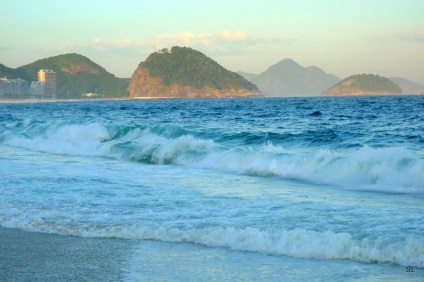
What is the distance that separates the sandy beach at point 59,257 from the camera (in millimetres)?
5922

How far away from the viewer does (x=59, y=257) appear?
668 cm

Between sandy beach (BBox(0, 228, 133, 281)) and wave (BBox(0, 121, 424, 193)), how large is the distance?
664cm

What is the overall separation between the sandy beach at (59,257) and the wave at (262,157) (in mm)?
6638

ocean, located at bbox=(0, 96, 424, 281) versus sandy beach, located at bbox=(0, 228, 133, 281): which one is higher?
ocean, located at bbox=(0, 96, 424, 281)

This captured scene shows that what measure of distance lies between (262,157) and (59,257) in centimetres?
975

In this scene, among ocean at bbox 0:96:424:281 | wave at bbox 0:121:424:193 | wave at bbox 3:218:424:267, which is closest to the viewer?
ocean at bbox 0:96:424:281

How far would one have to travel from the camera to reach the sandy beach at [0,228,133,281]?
19.4 ft

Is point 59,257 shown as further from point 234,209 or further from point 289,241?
point 234,209

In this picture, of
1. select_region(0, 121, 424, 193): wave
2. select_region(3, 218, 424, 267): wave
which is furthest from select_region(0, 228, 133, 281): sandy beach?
select_region(0, 121, 424, 193): wave

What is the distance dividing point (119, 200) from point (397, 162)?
657 cm

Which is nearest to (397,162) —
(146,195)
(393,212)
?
(393,212)

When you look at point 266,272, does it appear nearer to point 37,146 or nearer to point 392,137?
point 392,137

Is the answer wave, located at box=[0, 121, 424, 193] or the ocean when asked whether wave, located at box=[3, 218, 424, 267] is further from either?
wave, located at box=[0, 121, 424, 193]

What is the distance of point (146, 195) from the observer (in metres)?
10.8
